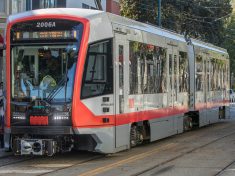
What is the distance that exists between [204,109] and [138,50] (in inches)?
326

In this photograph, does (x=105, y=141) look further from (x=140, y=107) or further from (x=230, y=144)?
(x=230, y=144)

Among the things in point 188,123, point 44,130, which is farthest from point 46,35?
point 188,123

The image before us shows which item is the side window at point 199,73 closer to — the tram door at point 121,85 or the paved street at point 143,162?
the paved street at point 143,162

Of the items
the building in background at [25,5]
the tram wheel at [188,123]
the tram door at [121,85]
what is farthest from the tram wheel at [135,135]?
the building in background at [25,5]

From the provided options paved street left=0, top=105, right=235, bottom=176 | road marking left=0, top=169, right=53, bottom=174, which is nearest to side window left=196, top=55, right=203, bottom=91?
paved street left=0, top=105, right=235, bottom=176

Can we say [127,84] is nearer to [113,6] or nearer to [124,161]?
[124,161]

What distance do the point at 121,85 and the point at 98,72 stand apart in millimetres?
963

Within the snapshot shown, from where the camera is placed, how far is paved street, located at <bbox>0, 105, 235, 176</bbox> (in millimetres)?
11289

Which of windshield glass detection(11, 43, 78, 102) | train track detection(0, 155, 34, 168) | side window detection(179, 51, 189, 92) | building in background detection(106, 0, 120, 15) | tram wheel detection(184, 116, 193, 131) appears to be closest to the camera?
windshield glass detection(11, 43, 78, 102)

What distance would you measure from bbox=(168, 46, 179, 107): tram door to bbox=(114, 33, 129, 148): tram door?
12.7 feet

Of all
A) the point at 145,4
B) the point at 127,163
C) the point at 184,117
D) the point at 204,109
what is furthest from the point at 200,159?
the point at 145,4

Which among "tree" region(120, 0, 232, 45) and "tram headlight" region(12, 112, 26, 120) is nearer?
"tram headlight" region(12, 112, 26, 120)

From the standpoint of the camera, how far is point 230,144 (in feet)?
54.0

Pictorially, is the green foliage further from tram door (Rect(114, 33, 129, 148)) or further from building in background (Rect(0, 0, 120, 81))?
tram door (Rect(114, 33, 129, 148))
